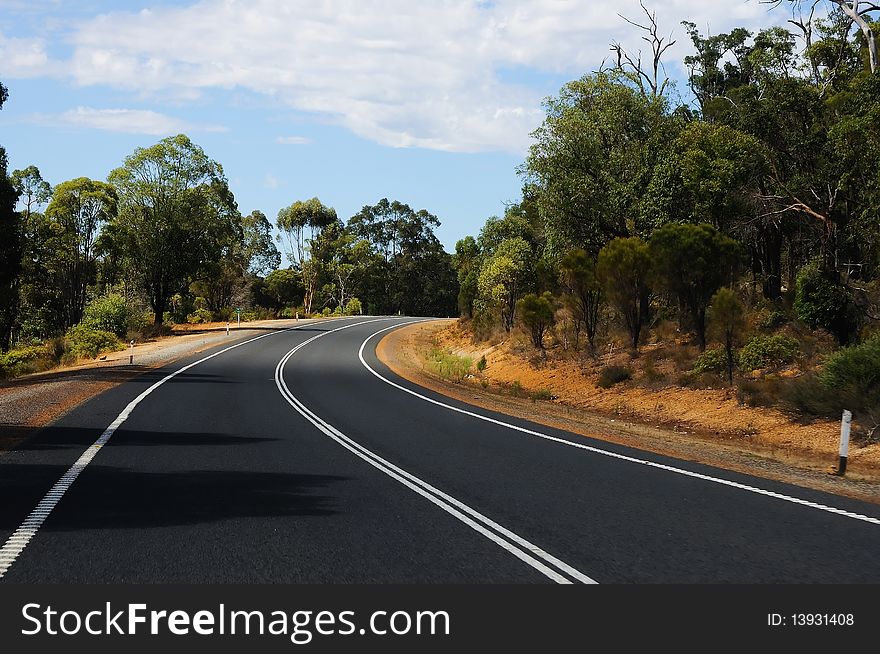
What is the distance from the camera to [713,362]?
23.6 meters

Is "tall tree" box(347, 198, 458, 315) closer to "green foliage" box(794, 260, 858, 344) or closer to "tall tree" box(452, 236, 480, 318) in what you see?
"tall tree" box(452, 236, 480, 318)

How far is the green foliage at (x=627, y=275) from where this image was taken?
2864 centimetres

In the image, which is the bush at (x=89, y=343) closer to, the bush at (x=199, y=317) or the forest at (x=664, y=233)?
the forest at (x=664, y=233)

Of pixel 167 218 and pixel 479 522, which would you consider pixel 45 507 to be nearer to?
pixel 479 522

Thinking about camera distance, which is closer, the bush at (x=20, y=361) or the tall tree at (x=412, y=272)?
the bush at (x=20, y=361)

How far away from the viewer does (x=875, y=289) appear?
2494 centimetres

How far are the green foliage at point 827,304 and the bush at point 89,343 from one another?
3198 cm

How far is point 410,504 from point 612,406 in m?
15.6

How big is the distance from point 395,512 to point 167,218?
50.7 m

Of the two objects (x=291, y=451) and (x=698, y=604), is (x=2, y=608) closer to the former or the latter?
(x=698, y=604)

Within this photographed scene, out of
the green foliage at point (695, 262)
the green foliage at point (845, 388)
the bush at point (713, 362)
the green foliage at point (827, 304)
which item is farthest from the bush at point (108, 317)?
the green foliage at point (845, 388)

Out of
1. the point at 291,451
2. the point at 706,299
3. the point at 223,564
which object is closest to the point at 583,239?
the point at 706,299

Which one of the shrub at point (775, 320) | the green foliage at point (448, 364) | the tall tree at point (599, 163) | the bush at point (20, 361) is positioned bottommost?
the green foliage at point (448, 364)

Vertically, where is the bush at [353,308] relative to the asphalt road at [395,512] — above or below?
above
